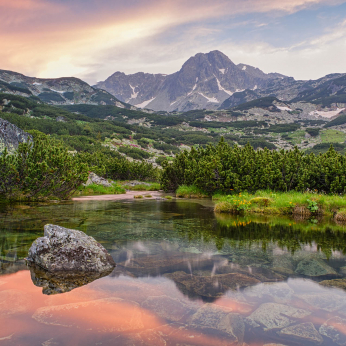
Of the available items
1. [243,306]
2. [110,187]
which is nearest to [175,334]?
[243,306]

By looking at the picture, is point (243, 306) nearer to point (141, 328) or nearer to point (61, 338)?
point (141, 328)

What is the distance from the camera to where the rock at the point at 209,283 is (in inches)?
254

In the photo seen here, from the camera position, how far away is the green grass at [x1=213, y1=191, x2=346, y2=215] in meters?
18.7

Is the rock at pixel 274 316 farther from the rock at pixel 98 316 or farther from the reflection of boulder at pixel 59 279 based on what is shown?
the reflection of boulder at pixel 59 279

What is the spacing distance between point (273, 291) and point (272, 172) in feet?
66.1

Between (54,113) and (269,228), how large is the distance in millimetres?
192454

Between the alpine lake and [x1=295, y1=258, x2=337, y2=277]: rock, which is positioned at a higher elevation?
the alpine lake

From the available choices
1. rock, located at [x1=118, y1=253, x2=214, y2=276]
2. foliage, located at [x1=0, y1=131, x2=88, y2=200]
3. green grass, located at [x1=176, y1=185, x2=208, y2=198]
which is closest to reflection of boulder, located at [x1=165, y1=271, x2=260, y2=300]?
rock, located at [x1=118, y1=253, x2=214, y2=276]

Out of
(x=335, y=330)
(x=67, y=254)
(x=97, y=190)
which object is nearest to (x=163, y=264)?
(x=67, y=254)

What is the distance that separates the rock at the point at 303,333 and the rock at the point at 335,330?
16cm

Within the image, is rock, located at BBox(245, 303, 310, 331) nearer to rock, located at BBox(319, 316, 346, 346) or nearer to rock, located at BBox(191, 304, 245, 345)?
rock, located at BBox(191, 304, 245, 345)

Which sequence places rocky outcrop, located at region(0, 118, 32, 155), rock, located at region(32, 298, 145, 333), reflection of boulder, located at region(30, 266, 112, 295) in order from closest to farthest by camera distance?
rock, located at region(32, 298, 145, 333), reflection of boulder, located at region(30, 266, 112, 295), rocky outcrop, located at region(0, 118, 32, 155)

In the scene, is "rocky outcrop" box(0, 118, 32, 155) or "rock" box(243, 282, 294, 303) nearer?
"rock" box(243, 282, 294, 303)

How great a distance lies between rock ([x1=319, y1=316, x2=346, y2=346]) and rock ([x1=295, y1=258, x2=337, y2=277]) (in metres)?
2.59
